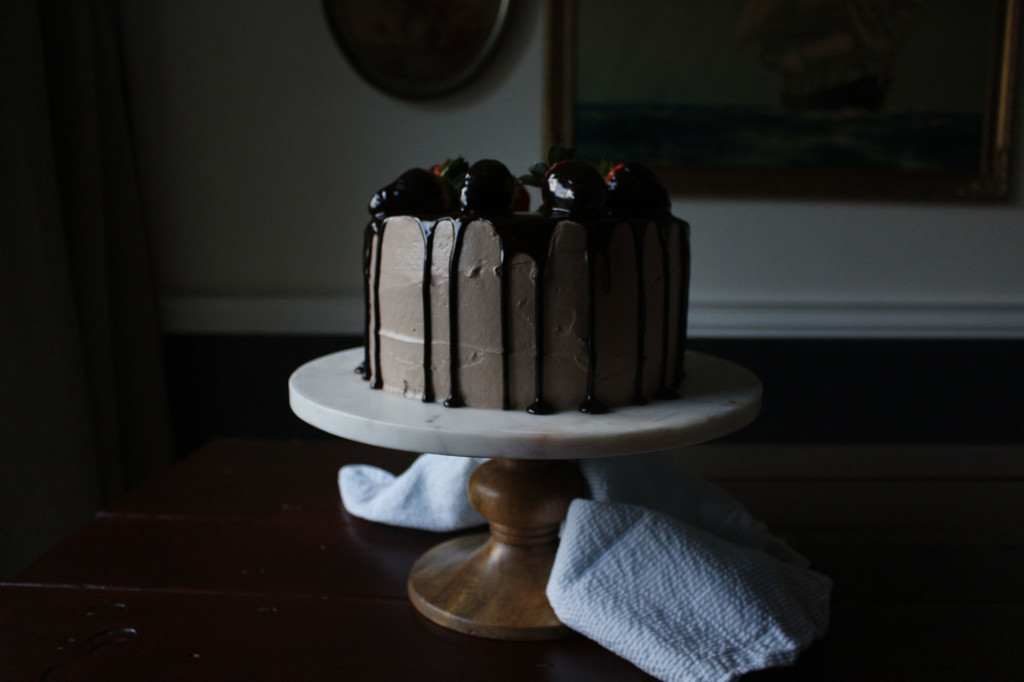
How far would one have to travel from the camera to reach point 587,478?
2.78ft

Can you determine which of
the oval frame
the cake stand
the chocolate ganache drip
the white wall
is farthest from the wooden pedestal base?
the oval frame

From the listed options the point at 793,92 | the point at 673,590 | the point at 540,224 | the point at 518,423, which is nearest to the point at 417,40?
the point at 793,92

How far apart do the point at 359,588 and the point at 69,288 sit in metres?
1.07

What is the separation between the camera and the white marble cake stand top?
2.09 ft

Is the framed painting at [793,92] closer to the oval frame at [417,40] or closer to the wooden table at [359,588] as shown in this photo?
the oval frame at [417,40]

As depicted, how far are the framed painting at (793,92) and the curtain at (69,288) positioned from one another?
3.37 feet

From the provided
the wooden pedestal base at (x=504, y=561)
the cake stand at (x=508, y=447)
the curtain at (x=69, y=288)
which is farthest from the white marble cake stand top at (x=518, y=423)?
the curtain at (x=69, y=288)

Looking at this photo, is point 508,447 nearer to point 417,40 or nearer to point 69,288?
point 69,288

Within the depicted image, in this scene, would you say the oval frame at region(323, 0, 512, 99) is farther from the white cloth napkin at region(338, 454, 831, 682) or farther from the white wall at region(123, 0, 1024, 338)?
the white cloth napkin at region(338, 454, 831, 682)

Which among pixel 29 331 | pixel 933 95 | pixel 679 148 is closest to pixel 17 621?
pixel 29 331

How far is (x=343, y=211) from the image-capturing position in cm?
184

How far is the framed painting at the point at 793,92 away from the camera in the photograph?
1.77 m

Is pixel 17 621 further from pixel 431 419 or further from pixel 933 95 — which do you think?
pixel 933 95

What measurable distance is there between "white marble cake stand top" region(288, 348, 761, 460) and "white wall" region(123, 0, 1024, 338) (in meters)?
1.09
